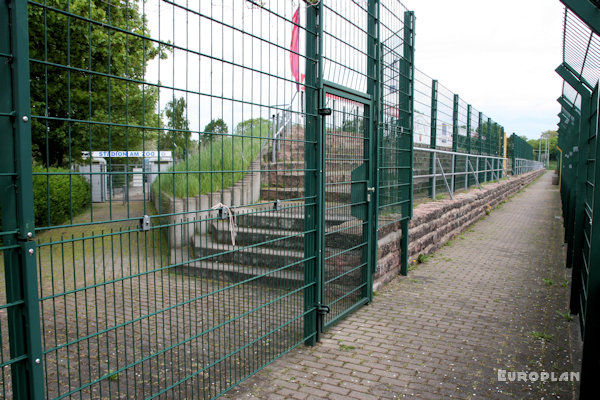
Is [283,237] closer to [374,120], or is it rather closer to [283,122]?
[283,122]

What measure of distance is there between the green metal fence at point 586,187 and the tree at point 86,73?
3202 millimetres

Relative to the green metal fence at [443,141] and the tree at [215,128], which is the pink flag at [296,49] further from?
the green metal fence at [443,141]

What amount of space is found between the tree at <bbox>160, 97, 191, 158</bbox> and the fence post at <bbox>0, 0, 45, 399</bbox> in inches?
39.1

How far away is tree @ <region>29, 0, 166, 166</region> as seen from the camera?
2.29 metres

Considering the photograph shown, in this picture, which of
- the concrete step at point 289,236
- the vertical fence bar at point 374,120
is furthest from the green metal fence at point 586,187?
the concrete step at point 289,236

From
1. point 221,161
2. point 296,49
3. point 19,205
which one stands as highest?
point 296,49

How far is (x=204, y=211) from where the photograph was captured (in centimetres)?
301

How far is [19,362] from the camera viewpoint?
210 centimetres

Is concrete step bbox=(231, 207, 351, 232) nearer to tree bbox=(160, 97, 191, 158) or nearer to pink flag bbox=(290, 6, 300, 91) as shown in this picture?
tree bbox=(160, 97, 191, 158)

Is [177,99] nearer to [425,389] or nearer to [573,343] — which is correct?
[425,389]

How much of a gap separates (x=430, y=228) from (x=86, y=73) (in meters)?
7.19

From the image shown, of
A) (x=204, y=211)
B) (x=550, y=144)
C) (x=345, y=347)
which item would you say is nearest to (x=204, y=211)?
(x=204, y=211)

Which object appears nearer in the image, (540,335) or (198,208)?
(198,208)

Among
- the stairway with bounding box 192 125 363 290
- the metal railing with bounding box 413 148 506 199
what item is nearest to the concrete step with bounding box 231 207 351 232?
the stairway with bounding box 192 125 363 290
